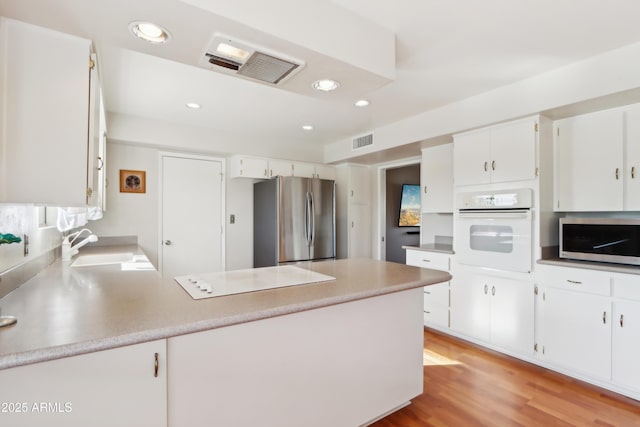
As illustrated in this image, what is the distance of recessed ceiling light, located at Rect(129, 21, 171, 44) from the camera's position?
4.17ft

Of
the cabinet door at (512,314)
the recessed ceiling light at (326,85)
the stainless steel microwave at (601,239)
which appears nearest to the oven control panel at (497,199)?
the stainless steel microwave at (601,239)

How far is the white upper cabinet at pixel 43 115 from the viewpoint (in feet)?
3.98

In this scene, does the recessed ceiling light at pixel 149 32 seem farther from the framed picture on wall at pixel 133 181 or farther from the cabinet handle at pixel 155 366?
the framed picture on wall at pixel 133 181

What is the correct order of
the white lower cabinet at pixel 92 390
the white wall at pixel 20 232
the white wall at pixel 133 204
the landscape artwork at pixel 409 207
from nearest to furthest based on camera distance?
the white lower cabinet at pixel 92 390, the white wall at pixel 20 232, the white wall at pixel 133 204, the landscape artwork at pixel 409 207

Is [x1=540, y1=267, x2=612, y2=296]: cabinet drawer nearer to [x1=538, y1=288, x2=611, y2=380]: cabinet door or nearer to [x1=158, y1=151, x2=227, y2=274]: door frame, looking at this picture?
[x1=538, y1=288, x2=611, y2=380]: cabinet door

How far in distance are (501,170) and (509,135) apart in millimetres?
302

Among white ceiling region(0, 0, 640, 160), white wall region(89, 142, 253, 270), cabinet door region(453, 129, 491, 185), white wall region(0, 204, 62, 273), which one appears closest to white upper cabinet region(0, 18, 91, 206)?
white ceiling region(0, 0, 640, 160)

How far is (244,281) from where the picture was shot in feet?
5.46

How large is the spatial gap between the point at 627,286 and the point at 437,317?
1601 millimetres

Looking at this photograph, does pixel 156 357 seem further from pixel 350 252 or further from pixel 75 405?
pixel 350 252

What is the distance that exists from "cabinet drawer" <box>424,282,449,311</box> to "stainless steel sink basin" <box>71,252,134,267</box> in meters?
2.90

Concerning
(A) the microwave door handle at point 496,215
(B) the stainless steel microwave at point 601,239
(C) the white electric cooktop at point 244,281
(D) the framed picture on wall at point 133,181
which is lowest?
(C) the white electric cooktop at point 244,281

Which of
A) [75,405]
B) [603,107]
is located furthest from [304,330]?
[603,107]

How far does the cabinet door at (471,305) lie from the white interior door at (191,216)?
2.82 metres
